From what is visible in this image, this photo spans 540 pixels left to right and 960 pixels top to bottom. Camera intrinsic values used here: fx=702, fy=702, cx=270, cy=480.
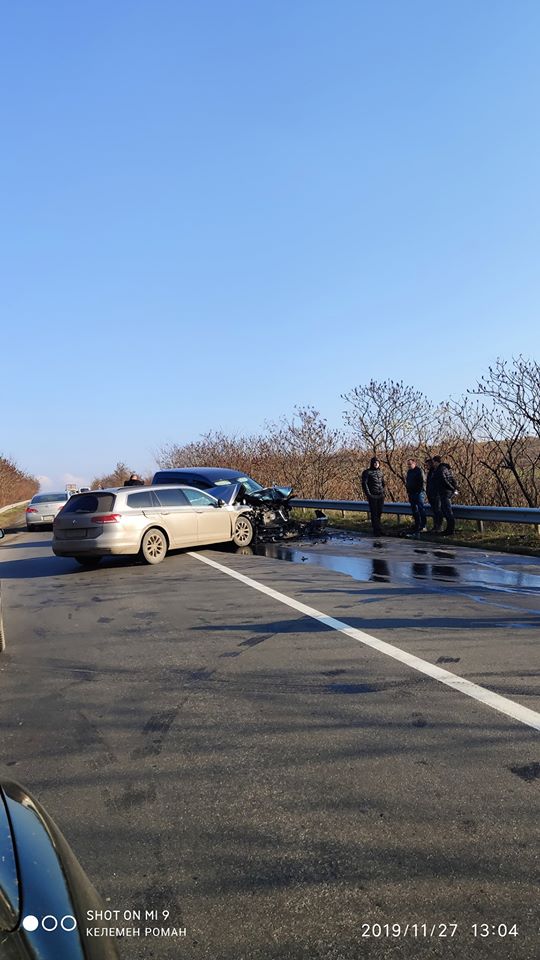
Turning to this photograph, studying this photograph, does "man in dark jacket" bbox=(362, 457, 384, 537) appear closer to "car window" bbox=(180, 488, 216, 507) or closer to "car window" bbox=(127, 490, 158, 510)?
"car window" bbox=(180, 488, 216, 507)

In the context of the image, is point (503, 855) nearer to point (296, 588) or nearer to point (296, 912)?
point (296, 912)

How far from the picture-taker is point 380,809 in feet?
11.3

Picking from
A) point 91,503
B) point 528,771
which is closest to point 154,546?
point 91,503

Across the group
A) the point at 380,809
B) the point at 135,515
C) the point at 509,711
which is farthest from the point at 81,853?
the point at 135,515

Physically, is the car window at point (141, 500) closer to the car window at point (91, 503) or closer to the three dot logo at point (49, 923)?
the car window at point (91, 503)

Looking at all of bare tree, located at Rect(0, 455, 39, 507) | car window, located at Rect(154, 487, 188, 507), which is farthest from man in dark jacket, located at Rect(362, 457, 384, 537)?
bare tree, located at Rect(0, 455, 39, 507)

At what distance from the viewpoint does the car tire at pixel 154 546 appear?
13.3 metres

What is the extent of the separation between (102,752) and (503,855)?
2429 millimetres

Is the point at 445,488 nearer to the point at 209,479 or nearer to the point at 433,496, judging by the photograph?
the point at 433,496

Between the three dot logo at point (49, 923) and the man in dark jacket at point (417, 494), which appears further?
the man in dark jacket at point (417, 494)

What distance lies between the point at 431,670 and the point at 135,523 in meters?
8.43

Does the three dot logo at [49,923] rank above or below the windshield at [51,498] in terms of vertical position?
below

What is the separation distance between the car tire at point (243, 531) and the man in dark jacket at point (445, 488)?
170 inches

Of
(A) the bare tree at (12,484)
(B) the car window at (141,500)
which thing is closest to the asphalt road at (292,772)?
(B) the car window at (141,500)
